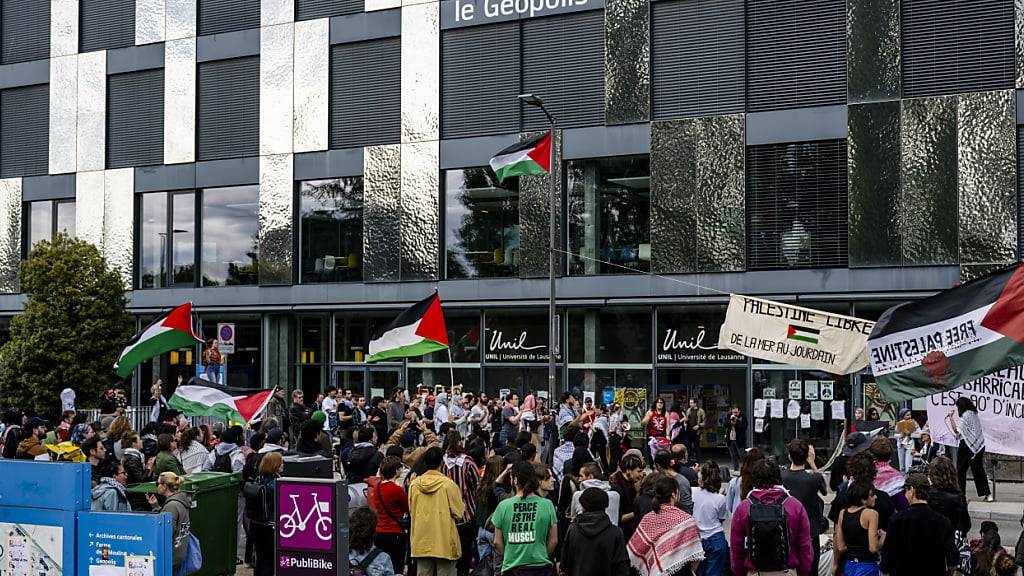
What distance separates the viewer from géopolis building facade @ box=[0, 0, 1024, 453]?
25.4m

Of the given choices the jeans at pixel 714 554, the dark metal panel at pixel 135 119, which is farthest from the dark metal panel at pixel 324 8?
the jeans at pixel 714 554

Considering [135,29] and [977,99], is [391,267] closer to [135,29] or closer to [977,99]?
[135,29]

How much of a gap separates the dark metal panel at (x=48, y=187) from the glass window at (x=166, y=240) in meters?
2.89

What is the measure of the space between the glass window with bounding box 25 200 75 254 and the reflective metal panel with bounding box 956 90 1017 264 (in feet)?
88.2

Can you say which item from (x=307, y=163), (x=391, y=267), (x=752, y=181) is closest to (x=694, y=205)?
(x=752, y=181)

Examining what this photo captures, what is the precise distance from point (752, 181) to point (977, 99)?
17.3 feet

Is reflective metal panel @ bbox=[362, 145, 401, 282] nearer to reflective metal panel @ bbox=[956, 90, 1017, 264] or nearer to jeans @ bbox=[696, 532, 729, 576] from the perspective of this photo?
reflective metal panel @ bbox=[956, 90, 1017, 264]

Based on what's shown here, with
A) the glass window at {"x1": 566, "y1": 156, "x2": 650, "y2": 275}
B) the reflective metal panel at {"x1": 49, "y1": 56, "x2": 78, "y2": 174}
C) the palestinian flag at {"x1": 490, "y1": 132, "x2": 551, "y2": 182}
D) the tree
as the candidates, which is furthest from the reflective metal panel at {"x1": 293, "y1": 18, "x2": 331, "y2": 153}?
the reflective metal panel at {"x1": 49, "y1": 56, "x2": 78, "y2": 174}

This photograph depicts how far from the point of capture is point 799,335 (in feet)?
46.5

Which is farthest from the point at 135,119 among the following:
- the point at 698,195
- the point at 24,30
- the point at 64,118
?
the point at 698,195

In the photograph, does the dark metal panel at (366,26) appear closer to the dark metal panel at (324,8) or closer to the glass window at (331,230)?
the dark metal panel at (324,8)

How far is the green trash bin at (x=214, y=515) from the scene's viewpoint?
1176cm

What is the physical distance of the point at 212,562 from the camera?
468 inches

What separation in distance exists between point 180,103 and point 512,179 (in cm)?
1148
